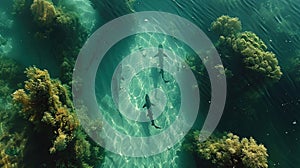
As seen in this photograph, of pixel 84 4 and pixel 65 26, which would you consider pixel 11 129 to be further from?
pixel 84 4

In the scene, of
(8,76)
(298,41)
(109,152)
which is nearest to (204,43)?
(298,41)

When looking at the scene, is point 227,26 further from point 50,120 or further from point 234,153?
point 50,120

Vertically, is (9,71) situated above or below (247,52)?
below

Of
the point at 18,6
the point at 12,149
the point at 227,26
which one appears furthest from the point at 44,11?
the point at 227,26

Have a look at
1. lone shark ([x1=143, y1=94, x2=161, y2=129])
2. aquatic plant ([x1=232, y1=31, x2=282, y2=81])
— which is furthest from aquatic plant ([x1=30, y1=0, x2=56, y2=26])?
aquatic plant ([x1=232, y1=31, x2=282, y2=81])

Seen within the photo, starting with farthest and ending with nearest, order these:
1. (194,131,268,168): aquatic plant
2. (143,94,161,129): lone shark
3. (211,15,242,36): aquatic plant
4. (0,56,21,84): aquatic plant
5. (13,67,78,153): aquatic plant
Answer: (211,15,242,36): aquatic plant, (143,94,161,129): lone shark, (0,56,21,84): aquatic plant, (194,131,268,168): aquatic plant, (13,67,78,153): aquatic plant

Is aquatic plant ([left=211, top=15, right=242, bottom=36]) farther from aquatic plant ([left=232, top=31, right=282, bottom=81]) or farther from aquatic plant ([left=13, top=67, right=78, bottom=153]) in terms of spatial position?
aquatic plant ([left=13, top=67, right=78, bottom=153])

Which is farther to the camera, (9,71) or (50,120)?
(9,71)
